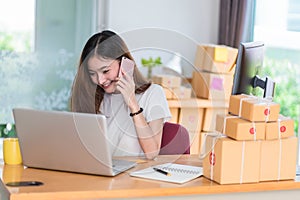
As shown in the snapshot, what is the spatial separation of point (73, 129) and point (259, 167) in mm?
652

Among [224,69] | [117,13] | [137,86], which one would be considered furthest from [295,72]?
[137,86]

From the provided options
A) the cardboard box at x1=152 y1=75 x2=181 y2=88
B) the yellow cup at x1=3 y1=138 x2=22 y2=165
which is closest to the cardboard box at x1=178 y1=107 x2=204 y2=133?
the yellow cup at x1=3 y1=138 x2=22 y2=165

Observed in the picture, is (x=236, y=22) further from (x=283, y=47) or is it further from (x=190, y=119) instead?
(x=190, y=119)

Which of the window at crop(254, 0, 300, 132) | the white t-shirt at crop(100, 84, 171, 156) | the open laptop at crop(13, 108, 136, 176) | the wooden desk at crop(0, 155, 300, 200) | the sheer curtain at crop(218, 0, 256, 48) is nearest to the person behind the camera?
the wooden desk at crop(0, 155, 300, 200)

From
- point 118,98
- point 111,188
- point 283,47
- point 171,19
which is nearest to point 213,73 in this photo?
point 283,47

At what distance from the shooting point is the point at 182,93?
3.75m

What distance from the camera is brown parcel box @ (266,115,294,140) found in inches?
90.4

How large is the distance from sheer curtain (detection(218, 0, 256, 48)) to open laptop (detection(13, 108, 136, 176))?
7.55 feet

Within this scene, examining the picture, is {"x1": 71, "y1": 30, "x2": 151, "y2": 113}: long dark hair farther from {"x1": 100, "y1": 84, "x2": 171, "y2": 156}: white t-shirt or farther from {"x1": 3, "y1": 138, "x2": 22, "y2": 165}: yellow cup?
{"x1": 3, "y1": 138, "x2": 22, "y2": 165}: yellow cup

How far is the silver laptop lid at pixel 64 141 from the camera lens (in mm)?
2210

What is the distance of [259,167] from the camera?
228cm

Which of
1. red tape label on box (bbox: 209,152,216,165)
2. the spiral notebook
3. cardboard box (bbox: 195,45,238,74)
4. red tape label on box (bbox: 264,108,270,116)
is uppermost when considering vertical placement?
cardboard box (bbox: 195,45,238,74)

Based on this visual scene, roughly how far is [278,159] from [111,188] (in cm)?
61

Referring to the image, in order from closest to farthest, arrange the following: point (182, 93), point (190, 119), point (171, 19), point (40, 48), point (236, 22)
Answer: point (190, 119) < point (182, 93) < point (40, 48) < point (236, 22) < point (171, 19)
